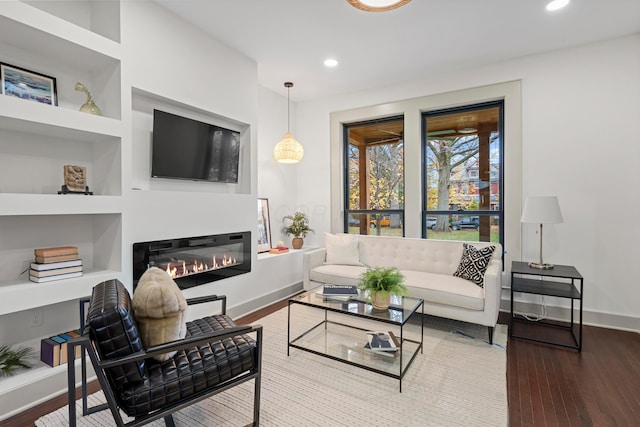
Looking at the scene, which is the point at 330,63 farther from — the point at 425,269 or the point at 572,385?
the point at 572,385

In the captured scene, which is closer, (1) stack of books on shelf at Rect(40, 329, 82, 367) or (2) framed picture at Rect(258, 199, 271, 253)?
(1) stack of books on shelf at Rect(40, 329, 82, 367)

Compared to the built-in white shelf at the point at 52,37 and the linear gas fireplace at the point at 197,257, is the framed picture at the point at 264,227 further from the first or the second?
the built-in white shelf at the point at 52,37

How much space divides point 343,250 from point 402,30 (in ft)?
8.47

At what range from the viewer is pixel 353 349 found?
2576mm

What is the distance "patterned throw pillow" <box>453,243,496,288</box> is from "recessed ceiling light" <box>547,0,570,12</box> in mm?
2237

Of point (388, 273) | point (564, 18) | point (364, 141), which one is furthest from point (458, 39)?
point (388, 273)

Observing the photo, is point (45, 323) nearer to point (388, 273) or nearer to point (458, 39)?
point (388, 273)

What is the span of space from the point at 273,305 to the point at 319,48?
310 centimetres

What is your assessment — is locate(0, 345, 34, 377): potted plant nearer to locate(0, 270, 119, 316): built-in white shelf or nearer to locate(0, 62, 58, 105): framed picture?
locate(0, 270, 119, 316): built-in white shelf

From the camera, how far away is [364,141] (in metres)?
4.98

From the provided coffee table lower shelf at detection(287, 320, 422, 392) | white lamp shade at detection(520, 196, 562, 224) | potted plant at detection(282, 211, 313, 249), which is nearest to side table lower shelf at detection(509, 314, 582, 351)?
white lamp shade at detection(520, 196, 562, 224)

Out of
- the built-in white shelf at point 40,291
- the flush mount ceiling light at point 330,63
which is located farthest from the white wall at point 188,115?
the flush mount ceiling light at point 330,63

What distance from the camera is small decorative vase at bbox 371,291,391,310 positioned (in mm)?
2457

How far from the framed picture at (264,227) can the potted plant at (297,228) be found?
0.37 metres
